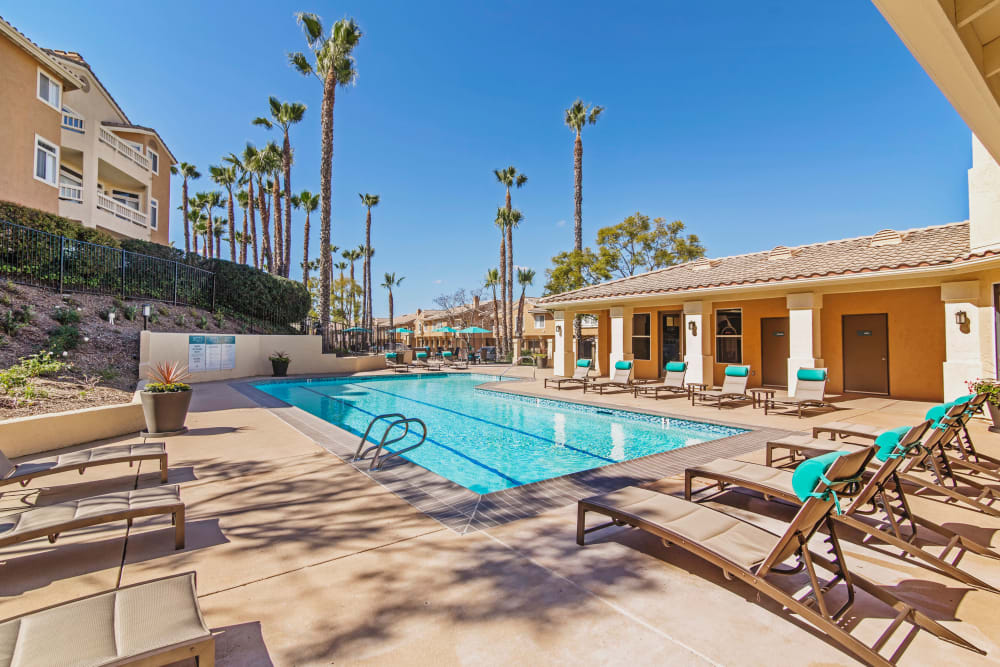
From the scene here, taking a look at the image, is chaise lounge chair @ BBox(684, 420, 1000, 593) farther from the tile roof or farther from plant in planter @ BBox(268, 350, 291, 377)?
plant in planter @ BBox(268, 350, 291, 377)

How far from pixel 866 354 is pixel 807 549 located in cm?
1295

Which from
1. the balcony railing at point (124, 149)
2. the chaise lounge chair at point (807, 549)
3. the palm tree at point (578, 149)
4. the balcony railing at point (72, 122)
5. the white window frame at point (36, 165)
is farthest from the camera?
the palm tree at point (578, 149)

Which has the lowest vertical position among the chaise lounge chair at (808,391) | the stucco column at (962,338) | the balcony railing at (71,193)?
the chaise lounge chair at (808,391)

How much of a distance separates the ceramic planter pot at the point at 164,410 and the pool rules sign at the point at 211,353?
892 centimetres

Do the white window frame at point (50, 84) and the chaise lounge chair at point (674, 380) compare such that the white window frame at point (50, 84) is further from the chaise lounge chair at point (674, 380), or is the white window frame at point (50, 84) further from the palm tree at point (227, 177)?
the chaise lounge chair at point (674, 380)

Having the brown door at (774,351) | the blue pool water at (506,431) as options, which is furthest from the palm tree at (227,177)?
the brown door at (774,351)

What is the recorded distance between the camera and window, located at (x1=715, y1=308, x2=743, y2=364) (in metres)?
14.1

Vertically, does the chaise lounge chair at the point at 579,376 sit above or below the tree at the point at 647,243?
below

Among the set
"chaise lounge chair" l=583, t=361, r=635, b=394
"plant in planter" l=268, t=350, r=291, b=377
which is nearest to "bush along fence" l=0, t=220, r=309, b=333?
"plant in planter" l=268, t=350, r=291, b=377

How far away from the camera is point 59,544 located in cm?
325

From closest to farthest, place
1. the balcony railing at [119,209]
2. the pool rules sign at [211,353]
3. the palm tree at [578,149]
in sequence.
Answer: the pool rules sign at [211,353]
the balcony railing at [119,209]
the palm tree at [578,149]

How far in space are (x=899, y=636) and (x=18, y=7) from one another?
78.9 ft

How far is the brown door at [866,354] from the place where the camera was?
38.2 feet

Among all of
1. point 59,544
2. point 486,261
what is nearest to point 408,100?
point 59,544
